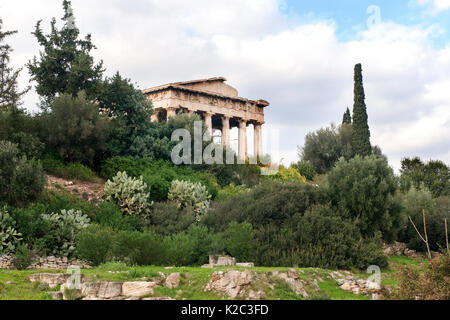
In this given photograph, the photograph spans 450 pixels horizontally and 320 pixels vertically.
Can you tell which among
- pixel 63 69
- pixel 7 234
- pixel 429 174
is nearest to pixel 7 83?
pixel 63 69

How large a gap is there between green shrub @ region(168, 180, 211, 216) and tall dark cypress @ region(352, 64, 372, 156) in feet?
78.3

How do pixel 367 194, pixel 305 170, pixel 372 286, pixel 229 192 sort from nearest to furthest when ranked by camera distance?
pixel 372 286
pixel 367 194
pixel 229 192
pixel 305 170

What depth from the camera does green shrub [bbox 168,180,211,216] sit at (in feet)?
78.4

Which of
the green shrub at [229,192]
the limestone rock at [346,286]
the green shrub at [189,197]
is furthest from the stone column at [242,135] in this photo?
the limestone rock at [346,286]

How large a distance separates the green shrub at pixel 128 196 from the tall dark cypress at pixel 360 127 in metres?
Answer: 27.1

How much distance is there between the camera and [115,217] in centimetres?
2034

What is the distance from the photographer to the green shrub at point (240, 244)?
1786 cm

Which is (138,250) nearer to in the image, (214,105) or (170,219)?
(170,219)

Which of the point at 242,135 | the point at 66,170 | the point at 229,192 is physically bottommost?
the point at 229,192

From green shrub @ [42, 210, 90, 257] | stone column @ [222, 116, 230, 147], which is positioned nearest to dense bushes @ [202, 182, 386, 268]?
green shrub @ [42, 210, 90, 257]

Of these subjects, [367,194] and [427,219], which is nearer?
[367,194]

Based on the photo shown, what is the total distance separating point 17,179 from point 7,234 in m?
2.99

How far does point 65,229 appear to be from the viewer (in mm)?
17844
